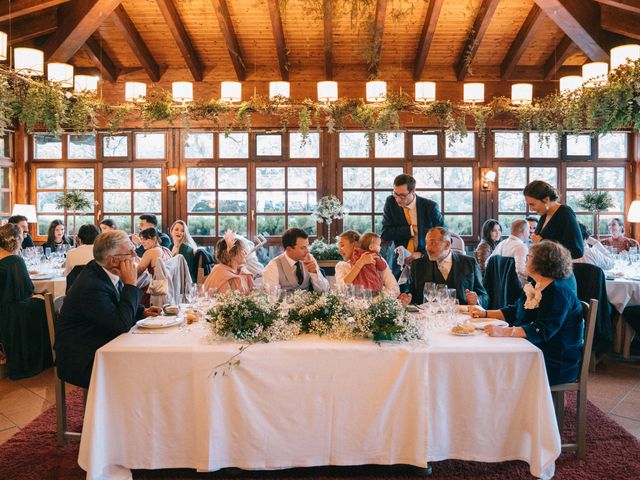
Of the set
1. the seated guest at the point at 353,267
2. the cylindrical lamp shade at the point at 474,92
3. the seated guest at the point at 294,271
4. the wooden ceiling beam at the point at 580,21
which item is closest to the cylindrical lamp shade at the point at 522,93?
the cylindrical lamp shade at the point at 474,92

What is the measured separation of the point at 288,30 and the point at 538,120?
4.30 m

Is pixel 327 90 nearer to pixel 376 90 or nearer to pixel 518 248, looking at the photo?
pixel 376 90

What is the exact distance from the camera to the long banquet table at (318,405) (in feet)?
8.93

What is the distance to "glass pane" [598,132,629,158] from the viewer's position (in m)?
10.1

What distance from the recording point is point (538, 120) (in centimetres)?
796

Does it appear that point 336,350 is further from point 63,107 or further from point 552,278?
point 63,107

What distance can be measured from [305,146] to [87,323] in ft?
24.7

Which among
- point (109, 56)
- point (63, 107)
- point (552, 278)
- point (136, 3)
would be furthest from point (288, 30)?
point (552, 278)

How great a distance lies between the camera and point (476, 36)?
351 inches

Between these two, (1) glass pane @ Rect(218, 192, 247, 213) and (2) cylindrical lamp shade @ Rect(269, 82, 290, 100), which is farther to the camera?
(1) glass pane @ Rect(218, 192, 247, 213)

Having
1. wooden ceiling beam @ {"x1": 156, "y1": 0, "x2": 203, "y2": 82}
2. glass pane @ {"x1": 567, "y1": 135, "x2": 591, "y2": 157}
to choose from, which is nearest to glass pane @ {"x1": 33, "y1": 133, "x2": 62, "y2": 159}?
wooden ceiling beam @ {"x1": 156, "y1": 0, "x2": 203, "y2": 82}

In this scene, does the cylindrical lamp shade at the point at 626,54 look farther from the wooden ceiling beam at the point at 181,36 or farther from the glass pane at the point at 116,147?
the glass pane at the point at 116,147

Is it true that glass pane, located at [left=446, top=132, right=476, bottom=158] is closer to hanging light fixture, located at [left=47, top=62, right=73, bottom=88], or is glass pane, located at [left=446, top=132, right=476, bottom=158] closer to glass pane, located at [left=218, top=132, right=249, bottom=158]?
glass pane, located at [left=218, top=132, right=249, bottom=158]

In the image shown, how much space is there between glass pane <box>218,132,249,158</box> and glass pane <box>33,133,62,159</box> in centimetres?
305
